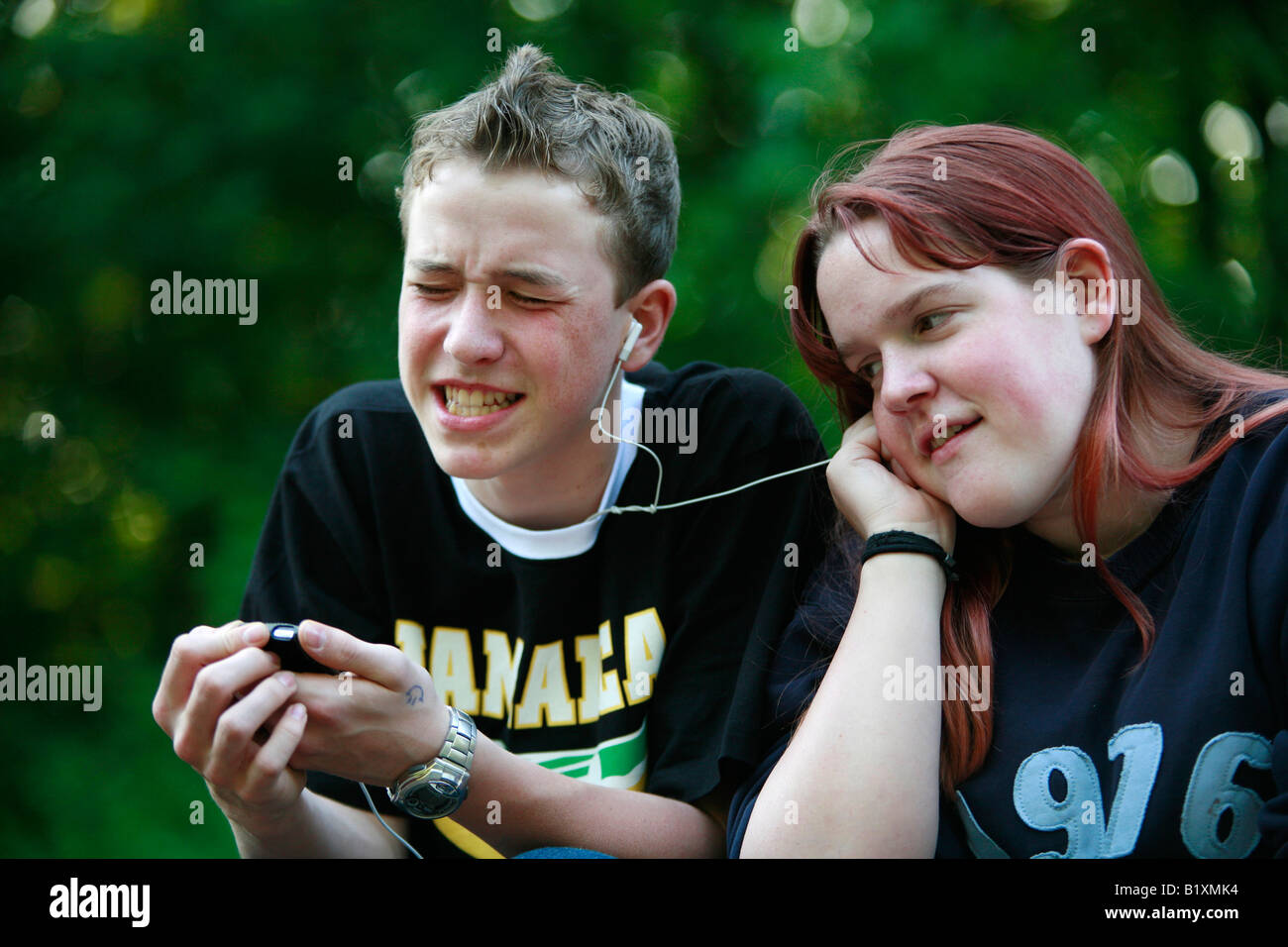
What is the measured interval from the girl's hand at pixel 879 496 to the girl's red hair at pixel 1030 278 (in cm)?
10

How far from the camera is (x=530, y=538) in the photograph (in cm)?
233

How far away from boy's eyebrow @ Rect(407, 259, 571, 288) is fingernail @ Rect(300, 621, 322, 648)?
69 cm

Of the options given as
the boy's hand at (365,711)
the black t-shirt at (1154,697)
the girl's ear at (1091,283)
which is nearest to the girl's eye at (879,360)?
the girl's ear at (1091,283)

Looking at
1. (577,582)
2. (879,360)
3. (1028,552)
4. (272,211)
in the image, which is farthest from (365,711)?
(272,211)

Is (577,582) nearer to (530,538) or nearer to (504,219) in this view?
(530,538)

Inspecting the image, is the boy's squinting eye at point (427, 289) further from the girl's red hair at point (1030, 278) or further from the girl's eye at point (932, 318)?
the girl's eye at point (932, 318)

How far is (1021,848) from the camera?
1.80 meters

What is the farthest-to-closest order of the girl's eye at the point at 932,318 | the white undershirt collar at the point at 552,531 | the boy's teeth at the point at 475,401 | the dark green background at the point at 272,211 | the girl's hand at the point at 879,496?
the dark green background at the point at 272,211 → the white undershirt collar at the point at 552,531 → the boy's teeth at the point at 475,401 → the girl's hand at the point at 879,496 → the girl's eye at the point at 932,318

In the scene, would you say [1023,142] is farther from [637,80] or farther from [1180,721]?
[637,80]

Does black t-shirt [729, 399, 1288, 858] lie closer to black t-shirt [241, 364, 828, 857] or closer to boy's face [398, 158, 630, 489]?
black t-shirt [241, 364, 828, 857]

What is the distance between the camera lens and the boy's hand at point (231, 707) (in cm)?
179

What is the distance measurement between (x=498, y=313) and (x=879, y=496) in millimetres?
750

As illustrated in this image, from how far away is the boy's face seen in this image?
2104 mm

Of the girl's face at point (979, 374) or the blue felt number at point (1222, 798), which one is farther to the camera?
the girl's face at point (979, 374)
